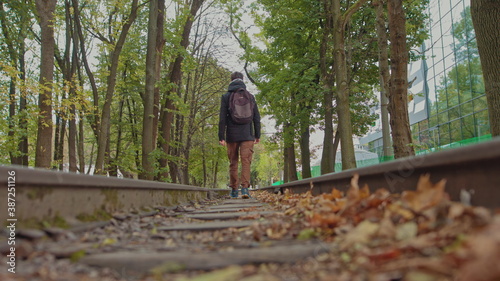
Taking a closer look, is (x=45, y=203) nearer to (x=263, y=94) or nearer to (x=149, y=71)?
(x=149, y=71)

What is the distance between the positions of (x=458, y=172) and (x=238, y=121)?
548 cm

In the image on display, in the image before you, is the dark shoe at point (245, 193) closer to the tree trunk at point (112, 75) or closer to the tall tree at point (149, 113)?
the tall tree at point (149, 113)

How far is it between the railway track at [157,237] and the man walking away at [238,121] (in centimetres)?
419

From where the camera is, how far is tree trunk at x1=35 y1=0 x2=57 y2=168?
36.1 ft

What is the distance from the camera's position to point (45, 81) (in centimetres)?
1117

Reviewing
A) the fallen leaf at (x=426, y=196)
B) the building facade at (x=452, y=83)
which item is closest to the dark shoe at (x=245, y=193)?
the fallen leaf at (x=426, y=196)

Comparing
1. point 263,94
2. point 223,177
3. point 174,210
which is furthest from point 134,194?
point 223,177

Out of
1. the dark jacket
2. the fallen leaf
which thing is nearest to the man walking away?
the dark jacket

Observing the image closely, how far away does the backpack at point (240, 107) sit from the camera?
24.7 ft

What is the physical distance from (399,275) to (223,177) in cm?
5118

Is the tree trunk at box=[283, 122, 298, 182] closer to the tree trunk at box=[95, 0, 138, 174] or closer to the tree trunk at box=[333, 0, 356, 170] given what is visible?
the tree trunk at box=[333, 0, 356, 170]

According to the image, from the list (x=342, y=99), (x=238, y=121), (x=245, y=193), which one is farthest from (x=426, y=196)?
(x=342, y=99)

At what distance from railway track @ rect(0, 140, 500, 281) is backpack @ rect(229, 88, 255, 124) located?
4.17 meters

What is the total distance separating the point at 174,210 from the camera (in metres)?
5.12
